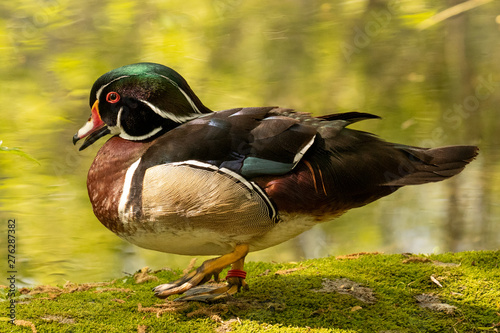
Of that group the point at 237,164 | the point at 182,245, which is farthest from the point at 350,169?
the point at 182,245

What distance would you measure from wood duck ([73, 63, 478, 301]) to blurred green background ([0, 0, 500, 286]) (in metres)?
1.37

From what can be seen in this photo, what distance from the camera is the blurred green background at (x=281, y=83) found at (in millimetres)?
3434

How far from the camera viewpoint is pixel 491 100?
3.62 m

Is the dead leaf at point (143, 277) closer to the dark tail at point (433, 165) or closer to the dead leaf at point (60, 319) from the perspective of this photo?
the dead leaf at point (60, 319)

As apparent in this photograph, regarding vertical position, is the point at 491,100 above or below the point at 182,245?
above

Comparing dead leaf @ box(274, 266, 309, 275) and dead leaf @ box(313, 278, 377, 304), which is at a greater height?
dead leaf @ box(313, 278, 377, 304)

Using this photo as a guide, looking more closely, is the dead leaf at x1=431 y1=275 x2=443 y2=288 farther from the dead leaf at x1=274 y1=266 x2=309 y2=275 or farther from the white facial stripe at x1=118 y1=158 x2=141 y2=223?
the white facial stripe at x1=118 y1=158 x2=141 y2=223

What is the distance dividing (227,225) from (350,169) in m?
0.51

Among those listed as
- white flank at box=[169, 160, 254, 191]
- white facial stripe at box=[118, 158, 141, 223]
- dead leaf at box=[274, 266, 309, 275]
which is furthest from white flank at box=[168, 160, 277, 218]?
dead leaf at box=[274, 266, 309, 275]

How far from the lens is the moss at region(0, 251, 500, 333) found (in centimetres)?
199

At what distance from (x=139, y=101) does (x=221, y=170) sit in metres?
0.44

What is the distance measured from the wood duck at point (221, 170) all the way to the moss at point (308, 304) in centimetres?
16

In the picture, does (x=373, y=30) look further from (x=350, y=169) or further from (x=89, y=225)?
(x=89, y=225)

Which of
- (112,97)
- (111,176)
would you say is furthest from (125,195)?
(112,97)
